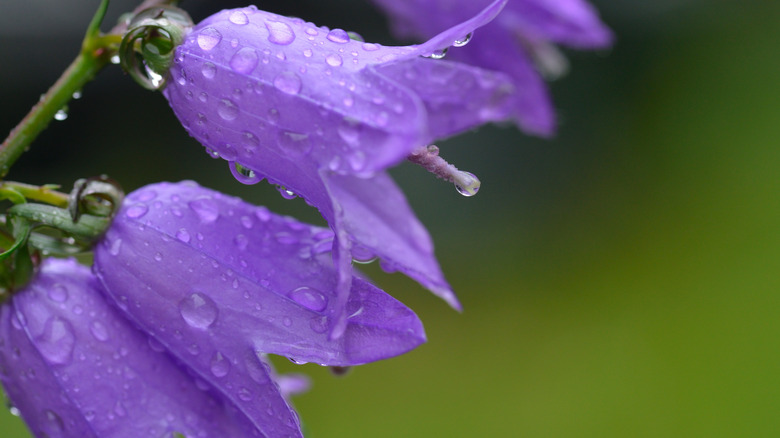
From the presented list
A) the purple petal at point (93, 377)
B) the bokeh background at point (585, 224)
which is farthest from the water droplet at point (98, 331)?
the bokeh background at point (585, 224)

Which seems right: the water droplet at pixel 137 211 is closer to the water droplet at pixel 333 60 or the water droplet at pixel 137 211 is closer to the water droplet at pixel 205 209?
the water droplet at pixel 205 209

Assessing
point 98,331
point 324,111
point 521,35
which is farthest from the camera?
point 521,35

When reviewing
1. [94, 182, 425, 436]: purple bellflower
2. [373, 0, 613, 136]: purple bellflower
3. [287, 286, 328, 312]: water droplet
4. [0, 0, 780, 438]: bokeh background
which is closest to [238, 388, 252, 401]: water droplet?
[94, 182, 425, 436]: purple bellflower

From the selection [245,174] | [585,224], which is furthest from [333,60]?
[585,224]

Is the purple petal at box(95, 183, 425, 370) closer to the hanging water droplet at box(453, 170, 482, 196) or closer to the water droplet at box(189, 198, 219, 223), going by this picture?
the water droplet at box(189, 198, 219, 223)

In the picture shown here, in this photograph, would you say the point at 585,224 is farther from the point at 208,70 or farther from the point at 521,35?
the point at 208,70

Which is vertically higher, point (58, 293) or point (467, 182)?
point (467, 182)
